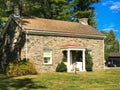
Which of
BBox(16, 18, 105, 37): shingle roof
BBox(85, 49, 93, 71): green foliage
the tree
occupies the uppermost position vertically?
the tree

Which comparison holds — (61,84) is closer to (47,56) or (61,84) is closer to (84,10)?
(47,56)

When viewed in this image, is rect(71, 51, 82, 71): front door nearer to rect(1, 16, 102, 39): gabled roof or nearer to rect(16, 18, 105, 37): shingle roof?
rect(1, 16, 102, 39): gabled roof

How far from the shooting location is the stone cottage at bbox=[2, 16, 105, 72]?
33.0 meters

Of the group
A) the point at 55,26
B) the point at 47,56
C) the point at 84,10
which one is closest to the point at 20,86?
the point at 47,56

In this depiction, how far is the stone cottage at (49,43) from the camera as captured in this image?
33.0 meters

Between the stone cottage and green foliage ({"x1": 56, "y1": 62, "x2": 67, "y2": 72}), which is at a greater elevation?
the stone cottage

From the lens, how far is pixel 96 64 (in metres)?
38.8

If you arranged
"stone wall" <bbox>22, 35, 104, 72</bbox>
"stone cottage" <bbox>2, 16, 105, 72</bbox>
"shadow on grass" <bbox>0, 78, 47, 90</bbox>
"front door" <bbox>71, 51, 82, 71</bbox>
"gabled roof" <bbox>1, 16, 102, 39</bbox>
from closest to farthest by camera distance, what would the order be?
"shadow on grass" <bbox>0, 78, 47, 90</bbox>, "stone wall" <bbox>22, 35, 104, 72</bbox>, "stone cottage" <bbox>2, 16, 105, 72</bbox>, "gabled roof" <bbox>1, 16, 102, 39</bbox>, "front door" <bbox>71, 51, 82, 71</bbox>

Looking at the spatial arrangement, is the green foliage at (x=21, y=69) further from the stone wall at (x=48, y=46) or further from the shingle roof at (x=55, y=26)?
the shingle roof at (x=55, y=26)

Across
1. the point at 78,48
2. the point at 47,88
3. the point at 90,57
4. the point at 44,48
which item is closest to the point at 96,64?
the point at 90,57

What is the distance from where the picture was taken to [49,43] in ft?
112

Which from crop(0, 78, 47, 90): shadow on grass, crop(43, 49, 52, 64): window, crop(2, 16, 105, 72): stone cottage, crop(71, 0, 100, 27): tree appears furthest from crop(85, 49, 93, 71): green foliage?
crop(71, 0, 100, 27): tree

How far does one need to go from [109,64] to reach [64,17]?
1923 cm

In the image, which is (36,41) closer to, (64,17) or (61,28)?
(61,28)
